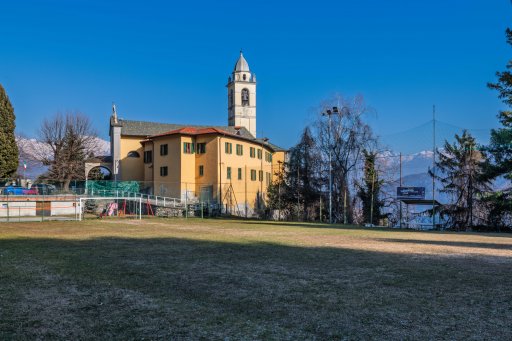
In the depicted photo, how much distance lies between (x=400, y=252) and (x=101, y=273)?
9.79 metres

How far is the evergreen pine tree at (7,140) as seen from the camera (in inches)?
1870

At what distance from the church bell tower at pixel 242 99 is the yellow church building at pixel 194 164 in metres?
23.2

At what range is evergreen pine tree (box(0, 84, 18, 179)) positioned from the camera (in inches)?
1870

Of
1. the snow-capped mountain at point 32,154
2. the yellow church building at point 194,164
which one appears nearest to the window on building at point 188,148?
the yellow church building at point 194,164

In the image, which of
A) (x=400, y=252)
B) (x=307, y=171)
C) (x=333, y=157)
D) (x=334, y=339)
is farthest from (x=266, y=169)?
(x=334, y=339)

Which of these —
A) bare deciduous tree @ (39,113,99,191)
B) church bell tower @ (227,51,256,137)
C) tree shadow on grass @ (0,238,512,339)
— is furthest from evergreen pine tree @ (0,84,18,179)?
tree shadow on grass @ (0,238,512,339)

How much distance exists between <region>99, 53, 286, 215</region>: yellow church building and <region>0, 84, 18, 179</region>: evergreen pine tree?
11642mm

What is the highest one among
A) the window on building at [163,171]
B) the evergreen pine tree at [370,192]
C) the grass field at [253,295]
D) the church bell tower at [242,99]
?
the church bell tower at [242,99]

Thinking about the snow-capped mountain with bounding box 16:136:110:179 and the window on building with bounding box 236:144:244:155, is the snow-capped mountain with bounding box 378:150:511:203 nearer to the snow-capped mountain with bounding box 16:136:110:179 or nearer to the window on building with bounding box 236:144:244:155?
the window on building with bounding box 236:144:244:155

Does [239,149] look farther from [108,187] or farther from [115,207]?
[115,207]

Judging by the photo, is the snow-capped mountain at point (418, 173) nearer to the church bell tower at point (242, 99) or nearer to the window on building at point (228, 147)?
the window on building at point (228, 147)

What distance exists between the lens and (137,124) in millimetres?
59219

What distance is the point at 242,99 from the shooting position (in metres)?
79.6

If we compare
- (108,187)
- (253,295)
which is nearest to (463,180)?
(253,295)
